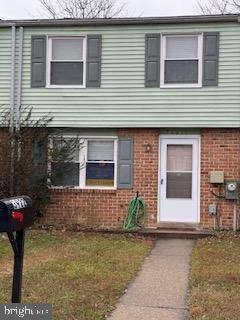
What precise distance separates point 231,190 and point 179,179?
128 centimetres

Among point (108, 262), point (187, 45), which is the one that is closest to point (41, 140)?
point (187, 45)

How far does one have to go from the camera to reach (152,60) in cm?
1353

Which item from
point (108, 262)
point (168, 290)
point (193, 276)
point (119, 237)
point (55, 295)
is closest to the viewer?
point (55, 295)

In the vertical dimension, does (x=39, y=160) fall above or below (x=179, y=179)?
above

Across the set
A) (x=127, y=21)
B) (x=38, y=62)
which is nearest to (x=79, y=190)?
(x=38, y=62)

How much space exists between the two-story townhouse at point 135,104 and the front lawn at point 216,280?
2.24 meters

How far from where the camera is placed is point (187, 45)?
13.6 metres

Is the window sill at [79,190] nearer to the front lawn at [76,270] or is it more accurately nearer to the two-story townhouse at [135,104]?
the two-story townhouse at [135,104]

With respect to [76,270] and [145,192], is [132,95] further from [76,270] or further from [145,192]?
[76,270]

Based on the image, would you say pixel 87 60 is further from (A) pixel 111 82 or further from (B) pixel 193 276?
(B) pixel 193 276

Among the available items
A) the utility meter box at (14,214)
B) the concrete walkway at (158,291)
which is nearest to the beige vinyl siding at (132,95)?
the concrete walkway at (158,291)

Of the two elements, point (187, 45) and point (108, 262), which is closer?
point (108, 262)

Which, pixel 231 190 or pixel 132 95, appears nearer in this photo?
pixel 231 190

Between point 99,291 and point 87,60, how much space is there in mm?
7932
